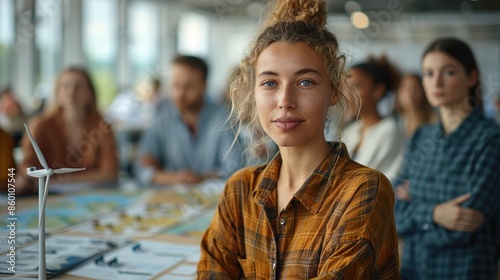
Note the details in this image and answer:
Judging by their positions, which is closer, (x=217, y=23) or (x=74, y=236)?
(x=74, y=236)

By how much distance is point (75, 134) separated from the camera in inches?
113

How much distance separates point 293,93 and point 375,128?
4.89ft

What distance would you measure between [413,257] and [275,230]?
3.27 ft

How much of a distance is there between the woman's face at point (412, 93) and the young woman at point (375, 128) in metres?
0.20

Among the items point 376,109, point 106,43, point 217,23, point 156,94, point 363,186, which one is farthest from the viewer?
point 217,23

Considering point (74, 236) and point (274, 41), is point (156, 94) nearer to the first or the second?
point (74, 236)

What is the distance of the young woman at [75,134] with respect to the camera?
2.82 metres

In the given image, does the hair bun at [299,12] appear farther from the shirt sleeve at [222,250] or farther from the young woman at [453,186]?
the young woman at [453,186]

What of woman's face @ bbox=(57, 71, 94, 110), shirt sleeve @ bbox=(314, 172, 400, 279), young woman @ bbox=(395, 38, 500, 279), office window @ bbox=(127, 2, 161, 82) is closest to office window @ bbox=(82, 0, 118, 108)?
office window @ bbox=(127, 2, 161, 82)

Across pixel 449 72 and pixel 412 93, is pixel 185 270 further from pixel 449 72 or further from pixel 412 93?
pixel 412 93

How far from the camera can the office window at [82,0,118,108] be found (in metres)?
8.28

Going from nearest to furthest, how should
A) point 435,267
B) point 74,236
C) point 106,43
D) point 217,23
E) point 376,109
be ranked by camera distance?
1. point 74,236
2. point 435,267
3. point 376,109
4. point 106,43
5. point 217,23

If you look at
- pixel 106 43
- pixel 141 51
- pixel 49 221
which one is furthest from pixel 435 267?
pixel 141 51

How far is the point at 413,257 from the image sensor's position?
6.67 ft
